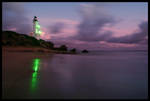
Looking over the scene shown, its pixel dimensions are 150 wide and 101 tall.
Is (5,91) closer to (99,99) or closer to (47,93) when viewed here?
(47,93)

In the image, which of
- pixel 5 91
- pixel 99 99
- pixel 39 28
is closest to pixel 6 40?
pixel 39 28

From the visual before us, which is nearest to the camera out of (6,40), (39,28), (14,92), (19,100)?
(19,100)

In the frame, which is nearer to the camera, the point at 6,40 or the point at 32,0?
the point at 32,0

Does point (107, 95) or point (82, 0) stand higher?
point (82, 0)

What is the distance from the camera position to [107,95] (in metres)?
3.57

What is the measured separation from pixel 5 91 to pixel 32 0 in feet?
11.7

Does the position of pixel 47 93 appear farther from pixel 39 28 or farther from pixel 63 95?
pixel 39 28

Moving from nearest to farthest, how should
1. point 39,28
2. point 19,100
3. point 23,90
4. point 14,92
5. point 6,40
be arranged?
point 19,100 < point 14,92 < point 23,90 < point 6,40 < point 39,28

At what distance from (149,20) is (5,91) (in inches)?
235

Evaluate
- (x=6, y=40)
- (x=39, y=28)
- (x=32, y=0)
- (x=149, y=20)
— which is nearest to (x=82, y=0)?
(x=32, y=0)

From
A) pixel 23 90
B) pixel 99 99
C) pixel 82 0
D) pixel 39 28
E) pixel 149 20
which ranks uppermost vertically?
pixel 39 28

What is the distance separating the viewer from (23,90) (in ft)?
11.5

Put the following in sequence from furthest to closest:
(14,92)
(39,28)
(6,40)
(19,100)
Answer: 1. (39,28)
2. (6,40)
3. (14,92)
4. (19,100)

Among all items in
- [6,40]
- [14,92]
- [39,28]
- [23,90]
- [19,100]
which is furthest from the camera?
[39,28]
